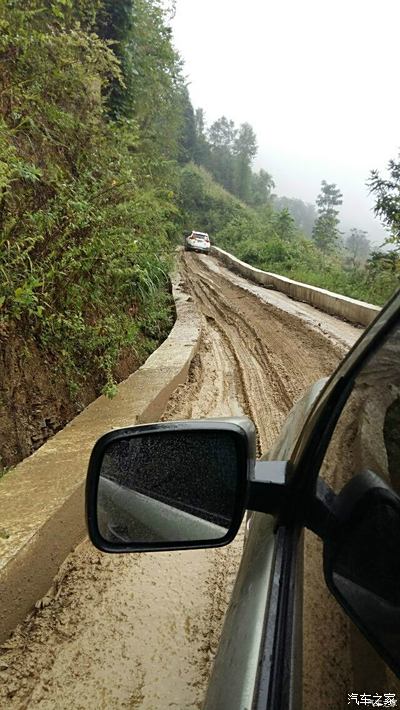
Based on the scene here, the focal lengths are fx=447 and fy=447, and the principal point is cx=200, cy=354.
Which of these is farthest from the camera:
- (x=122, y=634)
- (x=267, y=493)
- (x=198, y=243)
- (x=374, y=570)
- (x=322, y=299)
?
A: (x=198, y=243)

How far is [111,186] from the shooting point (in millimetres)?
5102

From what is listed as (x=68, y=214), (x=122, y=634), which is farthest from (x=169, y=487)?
(x=68, y=214)

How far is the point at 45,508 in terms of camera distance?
2.22 meters

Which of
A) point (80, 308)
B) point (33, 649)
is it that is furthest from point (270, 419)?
point (33, 649)

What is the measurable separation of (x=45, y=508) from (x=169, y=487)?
1.40m

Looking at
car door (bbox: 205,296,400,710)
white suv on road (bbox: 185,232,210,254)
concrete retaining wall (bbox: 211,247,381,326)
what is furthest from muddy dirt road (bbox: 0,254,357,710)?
white suv on road (bbox: 185,232,210,254)

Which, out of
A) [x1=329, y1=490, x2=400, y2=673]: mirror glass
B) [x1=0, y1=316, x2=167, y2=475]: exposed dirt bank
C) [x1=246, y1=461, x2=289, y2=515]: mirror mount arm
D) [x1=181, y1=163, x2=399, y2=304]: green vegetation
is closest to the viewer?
[x1=329, y1=490, x2=400, y2=673]: mirror glass

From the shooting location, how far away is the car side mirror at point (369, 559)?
0.67m

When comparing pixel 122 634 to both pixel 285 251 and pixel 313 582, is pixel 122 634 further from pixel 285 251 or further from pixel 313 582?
pixel 285 251

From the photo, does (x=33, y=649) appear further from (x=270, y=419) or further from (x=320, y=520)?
(x=270, y=419)

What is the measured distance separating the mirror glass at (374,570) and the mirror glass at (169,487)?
28 cm

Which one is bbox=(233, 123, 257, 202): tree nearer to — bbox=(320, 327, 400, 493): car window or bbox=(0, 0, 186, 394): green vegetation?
bbox=(0, 0, 186, 394): green vegetation

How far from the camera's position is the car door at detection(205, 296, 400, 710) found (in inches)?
A: 27.8

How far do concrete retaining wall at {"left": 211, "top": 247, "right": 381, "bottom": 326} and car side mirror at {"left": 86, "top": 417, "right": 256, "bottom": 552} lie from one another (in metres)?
4.03
